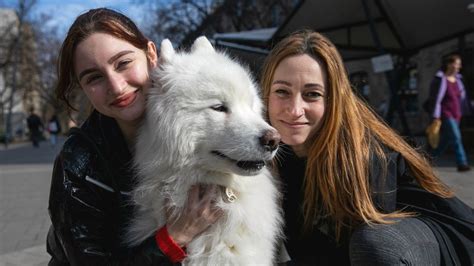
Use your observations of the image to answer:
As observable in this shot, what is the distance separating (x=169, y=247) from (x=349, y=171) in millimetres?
968

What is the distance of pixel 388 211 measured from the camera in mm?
2246

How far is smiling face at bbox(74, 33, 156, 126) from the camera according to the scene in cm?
192

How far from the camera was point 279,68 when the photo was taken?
7.57 feet

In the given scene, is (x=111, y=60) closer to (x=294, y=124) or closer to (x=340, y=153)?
(x=294, y=124)

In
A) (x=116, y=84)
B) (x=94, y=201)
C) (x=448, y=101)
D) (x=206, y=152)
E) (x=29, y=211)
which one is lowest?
(x=29, y=211)

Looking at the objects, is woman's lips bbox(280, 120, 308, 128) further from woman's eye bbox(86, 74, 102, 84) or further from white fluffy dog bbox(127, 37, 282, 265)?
woman's eye bbox(86, 74, 102, 84)

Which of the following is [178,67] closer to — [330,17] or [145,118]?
[145,118]

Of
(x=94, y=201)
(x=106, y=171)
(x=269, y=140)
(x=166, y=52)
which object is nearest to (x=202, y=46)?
(x=166, y=52)

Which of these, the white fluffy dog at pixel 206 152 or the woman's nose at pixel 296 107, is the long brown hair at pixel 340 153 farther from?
the white fluffy dog at pixel 206 152

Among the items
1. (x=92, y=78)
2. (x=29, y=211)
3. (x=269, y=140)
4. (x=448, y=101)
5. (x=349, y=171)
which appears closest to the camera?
(x=269, y=140)

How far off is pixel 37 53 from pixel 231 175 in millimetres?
37805

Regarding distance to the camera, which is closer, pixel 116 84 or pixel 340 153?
pixel 116 84

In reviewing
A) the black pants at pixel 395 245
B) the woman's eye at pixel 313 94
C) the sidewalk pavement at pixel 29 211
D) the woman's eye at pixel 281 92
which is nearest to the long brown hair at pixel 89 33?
the woman's eye at pixel 281 92

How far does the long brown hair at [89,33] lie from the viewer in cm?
195
